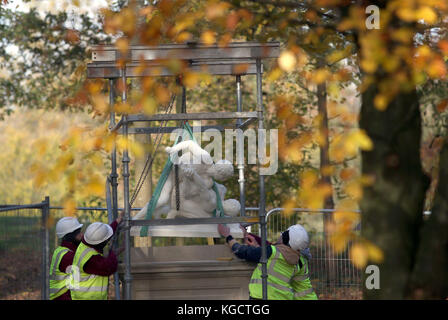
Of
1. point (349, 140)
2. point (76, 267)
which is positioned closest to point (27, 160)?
point (76, 267)

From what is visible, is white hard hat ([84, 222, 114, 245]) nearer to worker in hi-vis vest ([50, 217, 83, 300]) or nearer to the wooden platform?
the wooden platform

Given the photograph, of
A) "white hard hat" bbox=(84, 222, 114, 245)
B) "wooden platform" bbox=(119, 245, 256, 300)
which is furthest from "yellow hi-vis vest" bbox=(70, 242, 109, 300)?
"wooden platform" bbox=(119, 245, 256, 300)

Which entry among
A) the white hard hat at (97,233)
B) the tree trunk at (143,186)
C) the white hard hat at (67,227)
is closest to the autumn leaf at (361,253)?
the white hard hat at (97,233)

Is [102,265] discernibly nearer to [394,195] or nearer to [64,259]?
[64,259]

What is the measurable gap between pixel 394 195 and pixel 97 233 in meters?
3.86

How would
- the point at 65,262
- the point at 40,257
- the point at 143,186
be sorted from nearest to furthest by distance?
the point at 65,262
the point at 40,257
the point at 143,186

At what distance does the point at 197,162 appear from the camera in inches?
307

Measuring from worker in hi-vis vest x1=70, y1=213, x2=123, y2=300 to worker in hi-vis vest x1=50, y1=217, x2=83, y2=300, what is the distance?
0.47 meters

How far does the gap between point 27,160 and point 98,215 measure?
24.6 meters

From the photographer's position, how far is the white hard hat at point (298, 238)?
7.59m

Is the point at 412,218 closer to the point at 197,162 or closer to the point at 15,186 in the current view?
the point at 197,162

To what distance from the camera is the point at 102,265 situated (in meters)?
7.41

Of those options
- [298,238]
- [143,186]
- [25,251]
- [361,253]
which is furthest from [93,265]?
[143,186]

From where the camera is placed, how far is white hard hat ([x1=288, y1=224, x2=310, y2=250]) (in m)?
7.59
